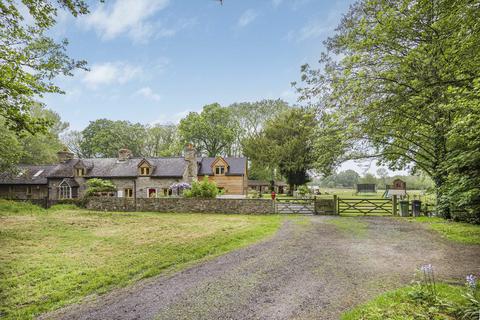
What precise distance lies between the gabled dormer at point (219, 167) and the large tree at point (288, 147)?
344 inches

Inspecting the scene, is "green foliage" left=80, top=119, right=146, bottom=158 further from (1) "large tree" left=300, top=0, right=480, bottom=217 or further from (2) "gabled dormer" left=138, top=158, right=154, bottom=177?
(1) "large tree" left=300, top=0, right=480, bottom=217

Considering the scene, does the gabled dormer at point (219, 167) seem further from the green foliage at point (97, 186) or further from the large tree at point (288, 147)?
the green foliage at point (97, 186)

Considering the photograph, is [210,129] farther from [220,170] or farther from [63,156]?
[63,156]

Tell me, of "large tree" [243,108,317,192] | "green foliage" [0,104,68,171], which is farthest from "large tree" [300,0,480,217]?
"large tree" [243,108,317,192]

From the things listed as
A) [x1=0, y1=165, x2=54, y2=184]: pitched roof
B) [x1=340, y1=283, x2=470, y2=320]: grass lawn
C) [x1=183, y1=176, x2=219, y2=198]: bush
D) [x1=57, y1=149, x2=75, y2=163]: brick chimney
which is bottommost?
[x1=340, y1=283, x2=470, y2=320]: grass lawn

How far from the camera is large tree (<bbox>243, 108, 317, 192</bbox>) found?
1458 inches

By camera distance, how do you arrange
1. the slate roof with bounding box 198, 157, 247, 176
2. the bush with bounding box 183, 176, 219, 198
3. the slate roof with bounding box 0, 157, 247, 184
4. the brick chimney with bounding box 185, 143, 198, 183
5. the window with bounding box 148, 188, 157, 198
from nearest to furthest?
the bush with bounding box 183, 176, 219, 198 < the window with bounding box 148, 188, 157, 198 < the slate roof with bounding box 0, 157, 247, 184 < the brick chimney with bounding box 185, 143, 198, 183 < the slate roof with bounding box 198, 157, 247, 176

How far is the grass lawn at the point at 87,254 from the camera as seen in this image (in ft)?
16.9

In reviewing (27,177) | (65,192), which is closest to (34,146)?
(27,177)

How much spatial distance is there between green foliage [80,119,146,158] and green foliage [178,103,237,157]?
1115cm

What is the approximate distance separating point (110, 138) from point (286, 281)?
52.8 meters

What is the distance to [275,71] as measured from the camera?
1980cm

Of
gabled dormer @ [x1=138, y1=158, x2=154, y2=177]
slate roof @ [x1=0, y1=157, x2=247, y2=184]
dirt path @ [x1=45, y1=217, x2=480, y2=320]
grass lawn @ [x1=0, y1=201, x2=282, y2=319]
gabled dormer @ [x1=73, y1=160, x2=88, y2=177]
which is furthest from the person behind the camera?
gabled dormer @ [x1=73, y1=160, x2=88, y2=177]

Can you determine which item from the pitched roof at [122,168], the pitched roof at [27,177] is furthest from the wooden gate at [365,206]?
the pitched roof at [27,177]
